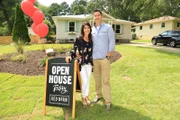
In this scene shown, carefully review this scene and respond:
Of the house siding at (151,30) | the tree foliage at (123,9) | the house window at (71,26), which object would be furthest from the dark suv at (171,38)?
the house siding at (151,30)

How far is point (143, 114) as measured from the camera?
3785mm

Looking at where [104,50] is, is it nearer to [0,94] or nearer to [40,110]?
[40,110]

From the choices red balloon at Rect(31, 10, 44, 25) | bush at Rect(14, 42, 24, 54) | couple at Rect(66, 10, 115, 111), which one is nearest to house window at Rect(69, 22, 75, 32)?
red balloon at Rect(31, 10, 44, 25)

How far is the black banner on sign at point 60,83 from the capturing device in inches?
148

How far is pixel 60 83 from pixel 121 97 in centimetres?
160

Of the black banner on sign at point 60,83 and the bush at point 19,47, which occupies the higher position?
the bush at point 19,47

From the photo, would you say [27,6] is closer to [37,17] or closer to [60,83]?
[37,17]

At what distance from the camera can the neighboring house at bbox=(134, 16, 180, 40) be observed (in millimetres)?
27859

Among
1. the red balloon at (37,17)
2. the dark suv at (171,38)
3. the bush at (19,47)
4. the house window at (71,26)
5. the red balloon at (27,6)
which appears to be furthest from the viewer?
the house window at (71,26)

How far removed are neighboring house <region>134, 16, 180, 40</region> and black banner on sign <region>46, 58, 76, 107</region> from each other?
2673 cm

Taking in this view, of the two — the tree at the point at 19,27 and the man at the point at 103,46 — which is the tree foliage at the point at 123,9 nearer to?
the tree at the point at 19,27

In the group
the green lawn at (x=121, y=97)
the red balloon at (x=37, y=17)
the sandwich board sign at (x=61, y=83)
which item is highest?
the red balloon at (x=37, y=17)

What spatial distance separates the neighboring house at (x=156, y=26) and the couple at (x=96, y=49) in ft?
86.1

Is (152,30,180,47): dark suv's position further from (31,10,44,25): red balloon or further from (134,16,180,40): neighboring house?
(31,10,44,25): red balloon
